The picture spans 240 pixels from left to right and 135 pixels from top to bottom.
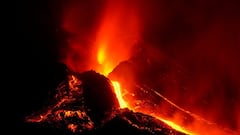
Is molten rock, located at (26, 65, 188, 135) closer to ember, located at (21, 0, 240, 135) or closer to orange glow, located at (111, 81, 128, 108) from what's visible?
ember, located at (21, 0, 240, 135)

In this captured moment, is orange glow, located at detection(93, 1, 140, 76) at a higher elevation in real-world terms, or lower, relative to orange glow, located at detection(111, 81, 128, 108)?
higher

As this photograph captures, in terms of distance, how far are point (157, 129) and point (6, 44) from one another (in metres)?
4.67

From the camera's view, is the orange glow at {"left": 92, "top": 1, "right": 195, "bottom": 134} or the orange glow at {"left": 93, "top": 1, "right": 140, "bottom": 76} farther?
the orange glow at {"left": 93, "top": 1, "right": 140, "bottom": 76}

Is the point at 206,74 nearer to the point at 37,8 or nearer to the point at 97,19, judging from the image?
the point at 97,19

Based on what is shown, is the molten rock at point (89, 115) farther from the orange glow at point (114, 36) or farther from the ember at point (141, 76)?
the orange glow at point (114, 36)

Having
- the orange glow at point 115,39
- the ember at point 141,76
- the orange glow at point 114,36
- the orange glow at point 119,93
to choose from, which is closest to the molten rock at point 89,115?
the ember at point 141,76

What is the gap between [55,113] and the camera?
9266 millimetres

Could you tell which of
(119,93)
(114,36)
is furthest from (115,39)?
(119,93)

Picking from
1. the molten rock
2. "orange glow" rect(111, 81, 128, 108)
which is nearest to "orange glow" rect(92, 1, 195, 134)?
"orange glow" rect(111, 81, 128, 108)

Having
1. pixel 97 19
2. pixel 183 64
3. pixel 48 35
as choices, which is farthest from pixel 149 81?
pixel 97 19

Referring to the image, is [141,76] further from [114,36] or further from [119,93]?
[114,36]

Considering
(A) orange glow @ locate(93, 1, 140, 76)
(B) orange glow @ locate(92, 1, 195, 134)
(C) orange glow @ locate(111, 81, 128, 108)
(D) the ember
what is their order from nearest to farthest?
1. (D) the ember
2. (C) orange glow @ locate(111, 81, 128, 108)
3. (B) orange glow @ locate(92, 1, 195, 134)
4. (A) orange glow @ locate(93, 1, 140, 76)

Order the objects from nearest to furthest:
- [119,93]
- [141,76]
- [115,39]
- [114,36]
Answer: [119,93] < [141,76] < [115,39] < [114,36]

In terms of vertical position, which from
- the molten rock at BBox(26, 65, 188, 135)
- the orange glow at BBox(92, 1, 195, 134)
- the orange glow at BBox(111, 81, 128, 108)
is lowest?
the molten rock at BBox(26, 65, 188, 135)
